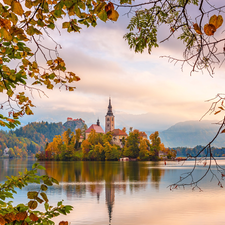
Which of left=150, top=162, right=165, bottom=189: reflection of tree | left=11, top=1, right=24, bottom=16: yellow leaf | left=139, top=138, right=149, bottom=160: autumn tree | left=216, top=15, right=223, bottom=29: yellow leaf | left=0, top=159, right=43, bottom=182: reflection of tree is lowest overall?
left=0, top=159, right=43, bottom=182: reflection of tree

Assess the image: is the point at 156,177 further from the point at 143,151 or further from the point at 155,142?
the point at 155,142

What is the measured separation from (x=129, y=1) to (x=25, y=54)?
1450mm

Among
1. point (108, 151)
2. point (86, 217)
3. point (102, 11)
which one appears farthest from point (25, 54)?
point (108, 151)

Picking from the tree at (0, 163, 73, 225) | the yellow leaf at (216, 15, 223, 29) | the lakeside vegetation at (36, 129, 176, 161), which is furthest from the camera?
the lakeside vegetation at (36, 129, 176, 161)

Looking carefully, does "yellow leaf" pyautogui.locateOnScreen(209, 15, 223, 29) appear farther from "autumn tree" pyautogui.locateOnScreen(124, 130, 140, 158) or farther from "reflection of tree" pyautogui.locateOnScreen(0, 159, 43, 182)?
"autumn tree" pyautogui.locateOnScreen(124, 130, 140, 158)

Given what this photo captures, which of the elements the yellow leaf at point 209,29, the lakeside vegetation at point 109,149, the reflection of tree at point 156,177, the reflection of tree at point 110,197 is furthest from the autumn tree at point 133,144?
the yellow leaf at point 209,29

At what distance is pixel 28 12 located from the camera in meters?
3.03

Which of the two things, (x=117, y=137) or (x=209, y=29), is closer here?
(x=209, y=29)

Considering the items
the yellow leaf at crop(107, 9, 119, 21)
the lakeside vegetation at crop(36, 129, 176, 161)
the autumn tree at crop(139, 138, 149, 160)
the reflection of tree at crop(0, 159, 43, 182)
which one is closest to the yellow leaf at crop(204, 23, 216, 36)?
the yellow leaf at crop(107, 9, 119, 21)

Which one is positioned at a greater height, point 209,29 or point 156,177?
point 209,29

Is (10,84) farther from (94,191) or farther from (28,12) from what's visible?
(94,191)

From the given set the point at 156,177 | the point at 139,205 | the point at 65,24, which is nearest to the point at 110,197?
the point at 139,205

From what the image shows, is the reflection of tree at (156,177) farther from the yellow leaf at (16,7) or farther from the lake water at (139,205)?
the yellow leaf at (16,7)

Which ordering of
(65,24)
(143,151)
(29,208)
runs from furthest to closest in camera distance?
(143,151)
(29,208)
(65,24)
